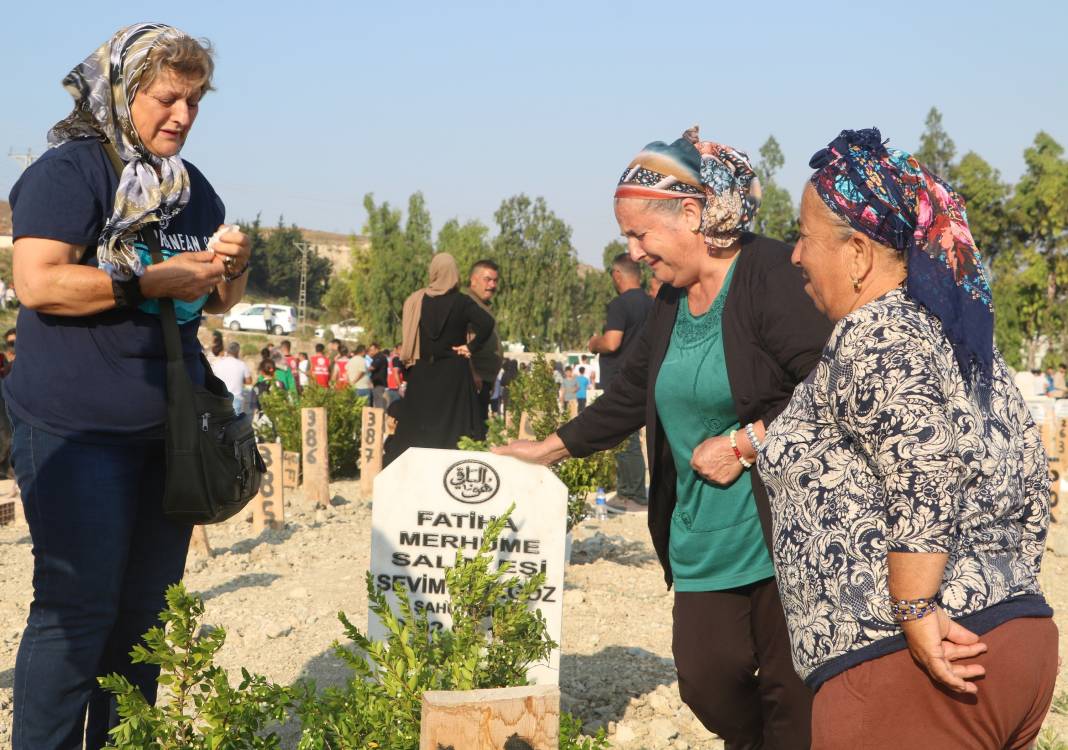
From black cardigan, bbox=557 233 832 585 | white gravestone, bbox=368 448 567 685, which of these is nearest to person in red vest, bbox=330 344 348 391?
white gravestone, bbox=368 448 567 685

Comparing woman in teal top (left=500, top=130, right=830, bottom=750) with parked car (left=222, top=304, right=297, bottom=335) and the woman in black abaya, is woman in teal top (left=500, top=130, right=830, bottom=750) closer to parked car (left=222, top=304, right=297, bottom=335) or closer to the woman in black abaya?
the woman in black abaya

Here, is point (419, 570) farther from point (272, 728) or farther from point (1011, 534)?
point (1011, 534)

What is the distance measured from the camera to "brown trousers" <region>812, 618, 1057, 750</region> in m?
2.04

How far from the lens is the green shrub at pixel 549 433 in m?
7.20

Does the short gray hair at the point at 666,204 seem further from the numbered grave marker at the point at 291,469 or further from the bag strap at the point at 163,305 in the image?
the numbered grave marker at the point at 291,469

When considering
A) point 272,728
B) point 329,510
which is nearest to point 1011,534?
point 272,728

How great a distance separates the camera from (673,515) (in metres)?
3.41

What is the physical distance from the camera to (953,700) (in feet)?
6.66

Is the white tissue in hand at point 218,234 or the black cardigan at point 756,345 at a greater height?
the white tissue in hand at point 218,234

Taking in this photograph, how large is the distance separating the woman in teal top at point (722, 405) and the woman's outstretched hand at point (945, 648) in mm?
1033

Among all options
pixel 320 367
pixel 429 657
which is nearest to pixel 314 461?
pixel 429 657

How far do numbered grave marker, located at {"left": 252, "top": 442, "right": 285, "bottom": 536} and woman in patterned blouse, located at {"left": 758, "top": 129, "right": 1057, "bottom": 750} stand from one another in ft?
20.7

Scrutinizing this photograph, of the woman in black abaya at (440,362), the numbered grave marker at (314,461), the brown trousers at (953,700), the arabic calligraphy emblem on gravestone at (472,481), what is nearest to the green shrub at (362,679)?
the arabic calligraphy emblem on gravestone at (472,481)

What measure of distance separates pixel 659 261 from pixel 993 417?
52.8 inches
